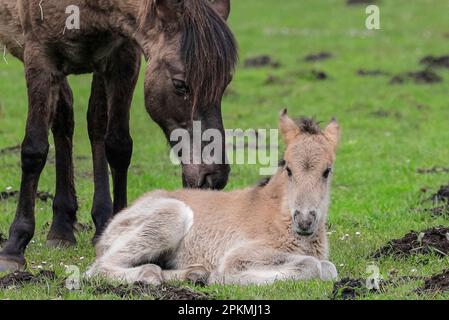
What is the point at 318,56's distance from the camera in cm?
2494

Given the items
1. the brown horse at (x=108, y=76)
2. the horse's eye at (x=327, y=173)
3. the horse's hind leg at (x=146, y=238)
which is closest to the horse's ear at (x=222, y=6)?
the brown horse at (x=108, y=76)

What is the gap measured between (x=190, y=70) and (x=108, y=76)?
2.00 m

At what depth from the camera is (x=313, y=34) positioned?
27.8 meters

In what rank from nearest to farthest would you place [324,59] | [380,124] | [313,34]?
[380,124] → [324,59] → [313,34]

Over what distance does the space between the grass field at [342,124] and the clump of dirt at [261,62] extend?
0.75ft

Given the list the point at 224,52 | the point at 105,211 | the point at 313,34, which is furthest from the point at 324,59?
the point at 224,52

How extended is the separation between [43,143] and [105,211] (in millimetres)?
1551

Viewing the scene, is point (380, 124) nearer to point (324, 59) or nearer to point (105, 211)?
point (324, 59)

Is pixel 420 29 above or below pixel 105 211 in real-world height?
above

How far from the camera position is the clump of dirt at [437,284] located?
23.7 ft

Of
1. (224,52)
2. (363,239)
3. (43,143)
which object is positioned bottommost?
(363,239)

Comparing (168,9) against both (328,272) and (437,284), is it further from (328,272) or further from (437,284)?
(437,284)

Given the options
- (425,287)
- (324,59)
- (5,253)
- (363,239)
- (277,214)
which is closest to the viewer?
(425,287)

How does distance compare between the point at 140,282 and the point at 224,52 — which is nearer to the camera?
the point at 140,282
